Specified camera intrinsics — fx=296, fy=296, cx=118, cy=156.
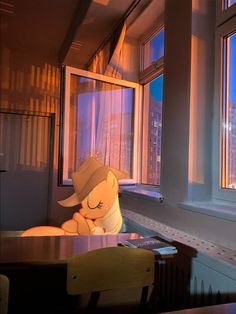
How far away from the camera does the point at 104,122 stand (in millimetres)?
2814

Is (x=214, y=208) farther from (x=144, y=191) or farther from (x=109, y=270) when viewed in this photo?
(x=144, y=191)

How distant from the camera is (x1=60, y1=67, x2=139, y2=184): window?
2600mm

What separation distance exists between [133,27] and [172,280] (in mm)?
2249

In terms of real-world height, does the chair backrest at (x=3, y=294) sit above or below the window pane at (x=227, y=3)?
below

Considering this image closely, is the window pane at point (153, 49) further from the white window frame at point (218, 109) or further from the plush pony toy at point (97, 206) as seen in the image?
the plush pony toy at point (97, 206)

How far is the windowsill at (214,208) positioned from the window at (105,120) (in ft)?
3.71

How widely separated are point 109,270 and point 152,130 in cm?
177

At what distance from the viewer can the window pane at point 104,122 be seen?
8.70 ft

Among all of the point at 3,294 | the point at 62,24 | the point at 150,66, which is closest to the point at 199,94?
the point at 150,66

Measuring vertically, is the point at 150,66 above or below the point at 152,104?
above

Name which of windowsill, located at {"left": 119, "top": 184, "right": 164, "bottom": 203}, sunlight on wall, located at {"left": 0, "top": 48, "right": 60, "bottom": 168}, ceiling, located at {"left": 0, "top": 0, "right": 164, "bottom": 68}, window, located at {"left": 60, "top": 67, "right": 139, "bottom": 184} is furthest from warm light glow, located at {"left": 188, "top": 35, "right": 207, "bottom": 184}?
sunlight on wall, located at {"left": 0, "top": 48, "right": 60, "bottom": 168}

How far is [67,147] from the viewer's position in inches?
93.1

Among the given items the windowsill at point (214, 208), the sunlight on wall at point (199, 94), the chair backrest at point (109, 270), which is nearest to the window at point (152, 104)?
the sunlight on wall at point (199, 94)

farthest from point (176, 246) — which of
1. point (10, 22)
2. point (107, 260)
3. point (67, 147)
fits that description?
point (10, 22)
